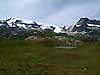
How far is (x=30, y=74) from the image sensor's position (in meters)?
36.5

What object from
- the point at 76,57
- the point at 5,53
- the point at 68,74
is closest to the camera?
the point at 68,74

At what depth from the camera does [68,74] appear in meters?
39.0

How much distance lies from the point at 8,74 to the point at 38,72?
4.30 metres

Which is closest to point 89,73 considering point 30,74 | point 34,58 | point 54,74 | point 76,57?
point 54,74

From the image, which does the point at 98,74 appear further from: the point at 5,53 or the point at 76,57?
the point at 5,53

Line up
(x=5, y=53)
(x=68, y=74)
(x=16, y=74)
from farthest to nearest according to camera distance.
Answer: (x=5, y=53) < (x=68, y=74) < (x=16, y=74)

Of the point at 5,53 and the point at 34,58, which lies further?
the point at 5,53

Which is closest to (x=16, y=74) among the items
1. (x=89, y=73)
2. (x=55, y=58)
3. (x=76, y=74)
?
(x=76, y=74)

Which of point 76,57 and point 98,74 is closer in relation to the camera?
point 98,74

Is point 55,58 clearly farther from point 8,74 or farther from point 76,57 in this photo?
point 8,74

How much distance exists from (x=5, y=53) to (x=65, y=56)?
72.2 ft

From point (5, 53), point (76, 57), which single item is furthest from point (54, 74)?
point (5, 53)

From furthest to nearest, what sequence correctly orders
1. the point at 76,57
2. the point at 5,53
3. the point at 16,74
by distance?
the point at 5,53 → the point at 76,57 → the point at 16,74

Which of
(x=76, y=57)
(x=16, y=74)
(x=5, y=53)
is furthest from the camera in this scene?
(x=5, y=53)
